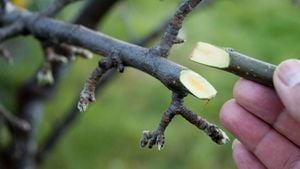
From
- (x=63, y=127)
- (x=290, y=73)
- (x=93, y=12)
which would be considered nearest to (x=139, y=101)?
(x=63, y=127)

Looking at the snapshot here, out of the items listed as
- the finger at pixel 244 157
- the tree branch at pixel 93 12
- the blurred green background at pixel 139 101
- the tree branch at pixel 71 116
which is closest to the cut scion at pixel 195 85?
the finger at pixel 244 157

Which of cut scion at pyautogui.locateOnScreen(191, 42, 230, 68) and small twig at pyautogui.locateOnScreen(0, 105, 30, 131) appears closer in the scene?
cut scion at pyautogui.locateOnScreen(191, 42, 230, 68)

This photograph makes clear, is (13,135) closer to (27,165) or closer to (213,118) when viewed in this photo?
(27,165)

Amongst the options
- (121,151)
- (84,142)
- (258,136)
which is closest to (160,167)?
(121,151)

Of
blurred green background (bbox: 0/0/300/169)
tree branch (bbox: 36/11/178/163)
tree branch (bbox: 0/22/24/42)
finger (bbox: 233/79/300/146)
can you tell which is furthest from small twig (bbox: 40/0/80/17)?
blurred green background (bbox: 0/0/300/169)

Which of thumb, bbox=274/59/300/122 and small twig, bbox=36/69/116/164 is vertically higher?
thumb, bbox=274/59/300/122

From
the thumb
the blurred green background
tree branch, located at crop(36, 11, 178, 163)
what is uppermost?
the thumb

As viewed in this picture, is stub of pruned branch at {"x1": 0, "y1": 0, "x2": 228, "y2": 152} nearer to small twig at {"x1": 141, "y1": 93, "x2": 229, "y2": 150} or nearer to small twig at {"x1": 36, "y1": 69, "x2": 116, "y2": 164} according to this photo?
small twig at {"x1": 141, "y1": 93, "x2": 229, "y2": 150}

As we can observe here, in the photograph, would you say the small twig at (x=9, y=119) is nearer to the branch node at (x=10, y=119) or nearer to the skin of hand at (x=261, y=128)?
the branch node at (x=10, y=119)
